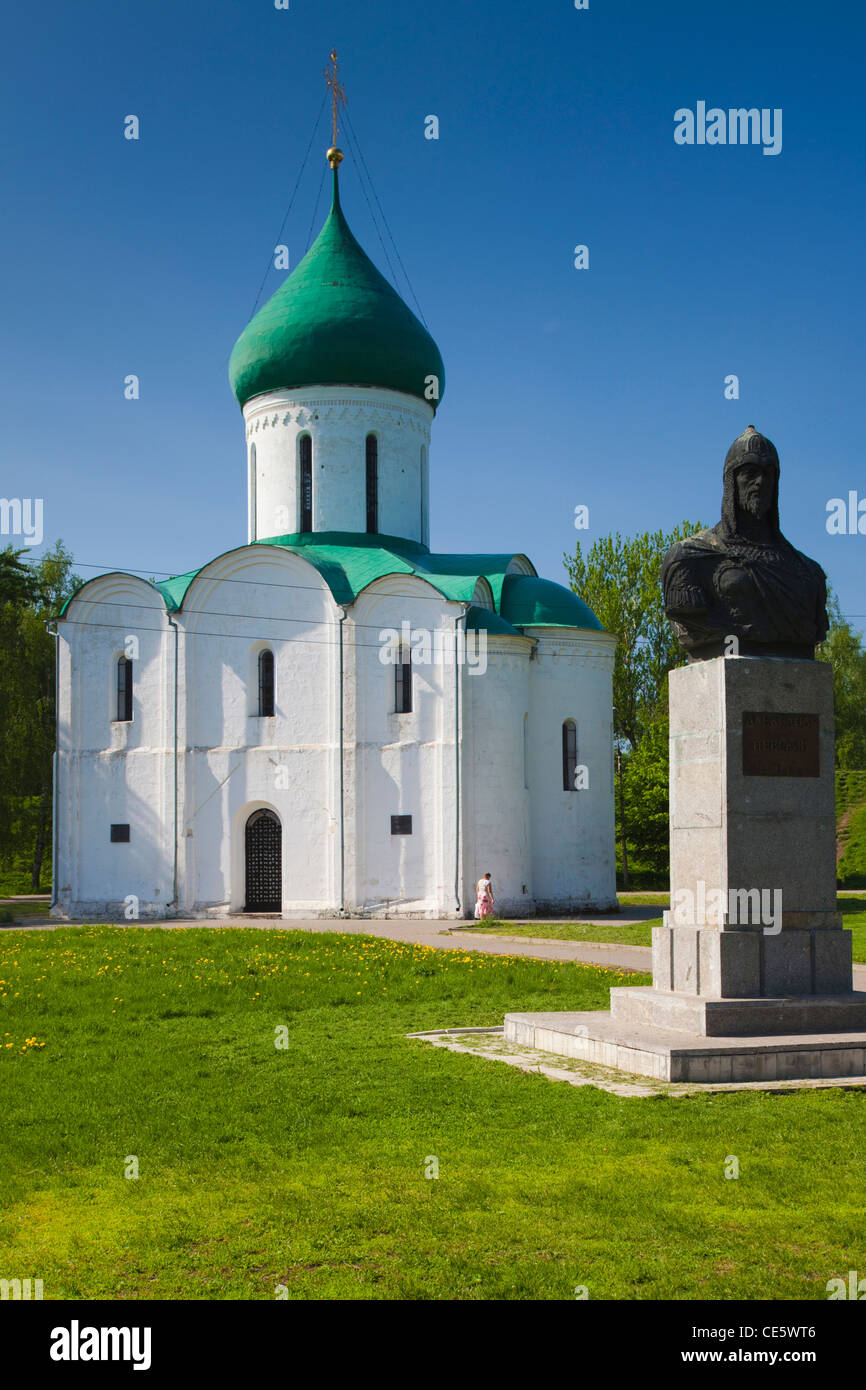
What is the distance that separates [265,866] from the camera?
26.9 metres

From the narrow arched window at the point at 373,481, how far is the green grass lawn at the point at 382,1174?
63.4ft

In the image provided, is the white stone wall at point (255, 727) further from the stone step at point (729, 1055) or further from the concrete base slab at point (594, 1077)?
the stone step at point (729, 1055)

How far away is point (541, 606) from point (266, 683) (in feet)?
19.3

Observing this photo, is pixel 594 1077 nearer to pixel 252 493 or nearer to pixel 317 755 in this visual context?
pixel 317 755

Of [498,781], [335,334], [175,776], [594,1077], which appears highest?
[335,334]

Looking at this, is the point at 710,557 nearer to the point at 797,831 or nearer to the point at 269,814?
the point at 797,831

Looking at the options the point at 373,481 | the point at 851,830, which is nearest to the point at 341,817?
the point at 373,481

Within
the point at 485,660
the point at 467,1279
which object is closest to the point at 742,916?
the point at 467,1279

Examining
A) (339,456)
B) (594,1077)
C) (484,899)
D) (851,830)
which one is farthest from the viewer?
(851,830)

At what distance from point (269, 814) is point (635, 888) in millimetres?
15665

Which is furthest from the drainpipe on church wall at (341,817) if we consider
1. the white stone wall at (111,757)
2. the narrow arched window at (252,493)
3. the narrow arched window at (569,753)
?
the narrow arched window at (252,493)

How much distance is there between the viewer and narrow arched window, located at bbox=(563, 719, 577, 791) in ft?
88.5

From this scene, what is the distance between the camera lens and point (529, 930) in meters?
21.5

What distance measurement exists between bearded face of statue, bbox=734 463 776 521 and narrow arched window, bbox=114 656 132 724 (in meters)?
20.4
